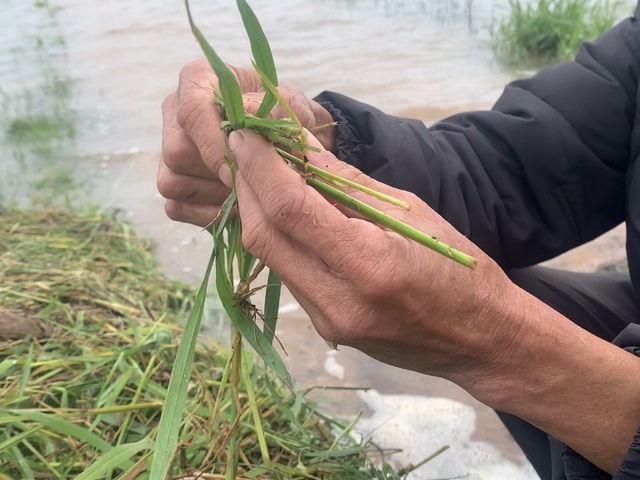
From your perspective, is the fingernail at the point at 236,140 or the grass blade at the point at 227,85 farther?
the fingernail at the point at 236,140

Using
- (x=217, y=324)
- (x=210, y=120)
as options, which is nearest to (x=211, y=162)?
(x=210, y=120)

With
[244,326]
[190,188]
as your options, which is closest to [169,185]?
[190,188]

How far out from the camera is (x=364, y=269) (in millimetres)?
659

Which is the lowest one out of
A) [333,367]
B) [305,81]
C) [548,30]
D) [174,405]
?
[333,367]

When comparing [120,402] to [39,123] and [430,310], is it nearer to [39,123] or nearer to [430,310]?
[430,310]

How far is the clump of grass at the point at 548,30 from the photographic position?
4754mm

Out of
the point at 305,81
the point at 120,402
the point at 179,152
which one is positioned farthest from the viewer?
the point at 305,81

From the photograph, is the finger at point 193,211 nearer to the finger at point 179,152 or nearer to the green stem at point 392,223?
the finger at point 179,152

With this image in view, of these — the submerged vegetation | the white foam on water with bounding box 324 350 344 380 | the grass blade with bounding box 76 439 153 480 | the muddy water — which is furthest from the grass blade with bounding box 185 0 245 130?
the submerged vegetation

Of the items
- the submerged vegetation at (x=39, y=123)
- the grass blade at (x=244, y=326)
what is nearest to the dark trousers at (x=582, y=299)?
the grass blade at (x=244, y=326)

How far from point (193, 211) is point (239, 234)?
0.78ft

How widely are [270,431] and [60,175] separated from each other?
119 inches

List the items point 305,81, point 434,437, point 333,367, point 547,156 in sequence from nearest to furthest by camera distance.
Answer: point 547,156
point 434,437
point 333,367
point 305,81

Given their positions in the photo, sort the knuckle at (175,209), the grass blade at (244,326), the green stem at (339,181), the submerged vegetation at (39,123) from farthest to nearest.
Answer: the submerged vegetation at (39,123) → the knuckle at (175,209) → the grass blade at (244,326) → the green stem at (339,181)
